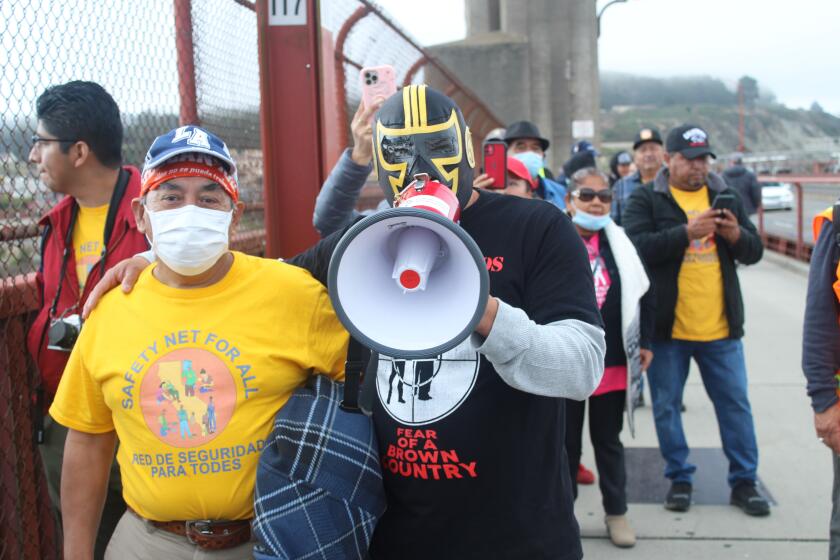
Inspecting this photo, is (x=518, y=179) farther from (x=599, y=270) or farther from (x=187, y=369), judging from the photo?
(x=187, y=369)

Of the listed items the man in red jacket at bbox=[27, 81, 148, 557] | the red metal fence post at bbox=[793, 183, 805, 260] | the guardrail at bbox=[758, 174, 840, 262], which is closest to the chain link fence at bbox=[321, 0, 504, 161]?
the man in red jacket at bbox=[27, 81, 148, 557]

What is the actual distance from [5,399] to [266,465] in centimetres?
153

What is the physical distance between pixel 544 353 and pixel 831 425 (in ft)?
5.27

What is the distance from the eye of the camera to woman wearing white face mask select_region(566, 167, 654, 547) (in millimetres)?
3955

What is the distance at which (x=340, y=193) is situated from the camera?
10.5 feet

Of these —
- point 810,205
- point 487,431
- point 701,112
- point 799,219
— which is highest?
point 701,112

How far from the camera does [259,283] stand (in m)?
2.11

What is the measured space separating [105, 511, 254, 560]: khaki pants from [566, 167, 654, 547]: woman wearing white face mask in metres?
2.22

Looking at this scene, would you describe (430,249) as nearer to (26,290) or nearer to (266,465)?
(266,465)

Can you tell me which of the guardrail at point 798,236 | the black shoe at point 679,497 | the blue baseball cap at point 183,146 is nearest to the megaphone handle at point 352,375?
the blue baseball cap at point 183,146

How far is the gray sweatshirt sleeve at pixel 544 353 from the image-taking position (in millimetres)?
1609

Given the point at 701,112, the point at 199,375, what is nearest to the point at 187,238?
the point at 199,375

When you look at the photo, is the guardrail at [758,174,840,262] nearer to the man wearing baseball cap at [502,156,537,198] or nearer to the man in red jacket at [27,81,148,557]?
the man wearing baseball cap at [502,156,537,198]

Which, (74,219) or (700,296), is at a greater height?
(74,219)
